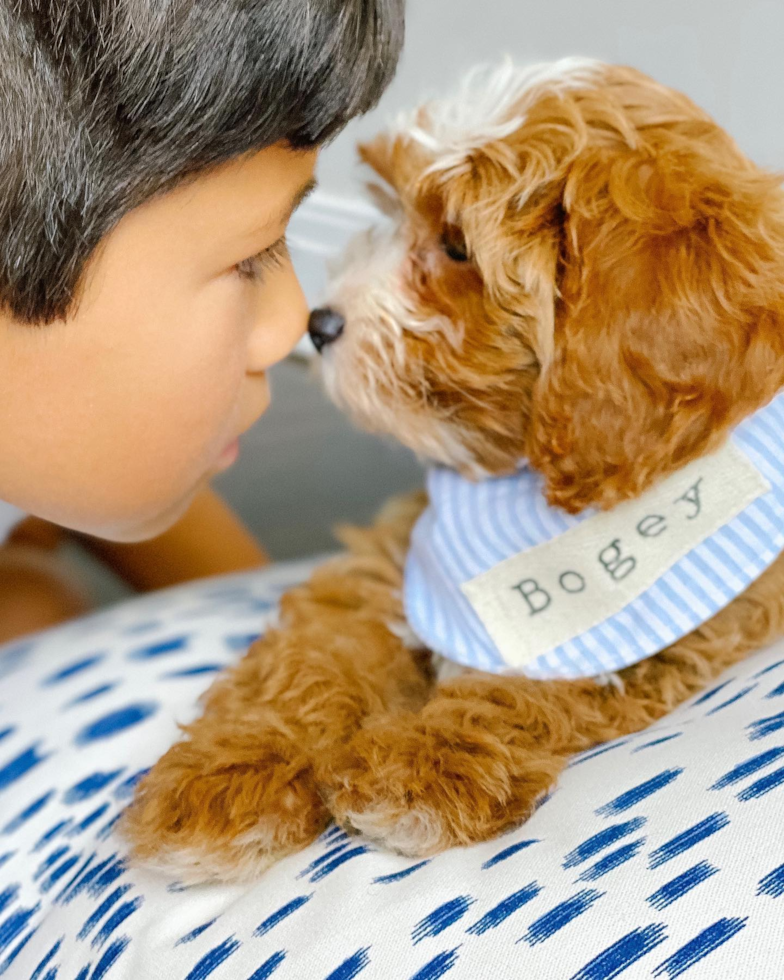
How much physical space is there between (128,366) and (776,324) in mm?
606

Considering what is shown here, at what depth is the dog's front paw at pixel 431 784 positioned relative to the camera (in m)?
0.79

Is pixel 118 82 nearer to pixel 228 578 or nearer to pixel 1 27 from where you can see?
pixel 1 27

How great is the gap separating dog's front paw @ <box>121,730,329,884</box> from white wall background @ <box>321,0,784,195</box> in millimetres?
971

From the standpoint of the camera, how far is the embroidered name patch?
987 mm

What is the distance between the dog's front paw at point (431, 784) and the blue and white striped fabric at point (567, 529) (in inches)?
5.5

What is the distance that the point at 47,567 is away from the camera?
6.70 feet

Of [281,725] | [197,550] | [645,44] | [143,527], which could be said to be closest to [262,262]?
[143,527]

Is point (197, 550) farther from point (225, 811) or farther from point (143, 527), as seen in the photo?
point (225, 811)

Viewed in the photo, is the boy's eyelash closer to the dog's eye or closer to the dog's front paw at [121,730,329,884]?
the dog's eye

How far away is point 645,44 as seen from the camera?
1.79 meters

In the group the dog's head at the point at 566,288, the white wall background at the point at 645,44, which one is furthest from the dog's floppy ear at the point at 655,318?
the white wall background at the point at 645,44

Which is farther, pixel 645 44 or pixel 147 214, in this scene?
pixel 645 44

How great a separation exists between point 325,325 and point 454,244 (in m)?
0.18

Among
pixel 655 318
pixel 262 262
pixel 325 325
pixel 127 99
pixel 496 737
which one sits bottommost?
pixel 496 737
